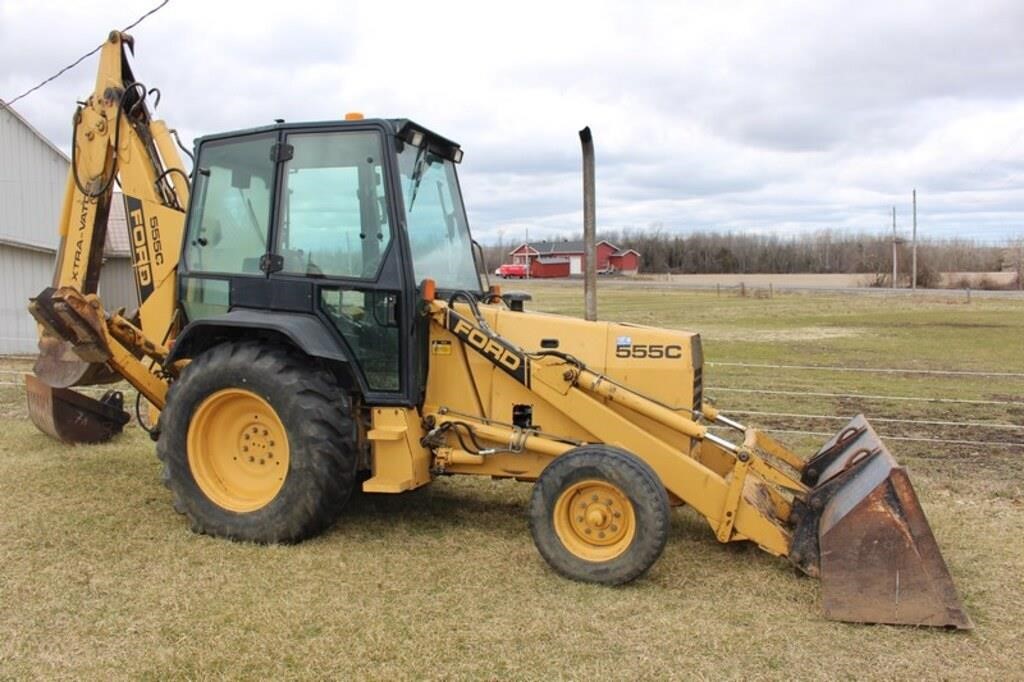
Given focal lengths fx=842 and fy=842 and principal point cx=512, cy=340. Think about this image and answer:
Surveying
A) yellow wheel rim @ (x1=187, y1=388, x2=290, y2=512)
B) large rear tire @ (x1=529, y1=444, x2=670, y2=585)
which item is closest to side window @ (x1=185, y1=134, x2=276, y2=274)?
yellow wheel rim @ (x1=187, y1=388, x2=290, y2=512)

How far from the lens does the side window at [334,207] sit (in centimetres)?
525

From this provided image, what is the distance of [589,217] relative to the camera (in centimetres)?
716

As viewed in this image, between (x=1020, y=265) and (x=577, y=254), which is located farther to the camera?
(x=577, y=254)

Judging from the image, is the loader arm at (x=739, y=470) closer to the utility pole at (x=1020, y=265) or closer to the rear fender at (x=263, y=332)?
the rear fender at (x=263, y=332)

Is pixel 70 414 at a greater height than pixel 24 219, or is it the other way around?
pixel 24 219

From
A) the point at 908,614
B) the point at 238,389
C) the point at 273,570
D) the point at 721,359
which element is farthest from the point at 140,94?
the point at 721,359

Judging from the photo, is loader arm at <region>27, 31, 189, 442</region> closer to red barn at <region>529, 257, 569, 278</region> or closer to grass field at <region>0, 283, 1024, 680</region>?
grass field at <region>0, 283, 1024, 680</region>

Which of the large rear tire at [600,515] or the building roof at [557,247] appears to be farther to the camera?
the building roof at [557,247]

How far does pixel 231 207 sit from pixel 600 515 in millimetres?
3187

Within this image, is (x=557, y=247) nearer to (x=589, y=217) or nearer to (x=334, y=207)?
(x=589, y=217)

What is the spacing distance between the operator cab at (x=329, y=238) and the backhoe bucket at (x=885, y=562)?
2617mm

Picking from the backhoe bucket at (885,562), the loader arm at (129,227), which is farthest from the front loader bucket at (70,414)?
the backhoe bucket at (885,562)

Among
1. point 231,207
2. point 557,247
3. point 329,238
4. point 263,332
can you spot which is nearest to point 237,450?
point 263,332

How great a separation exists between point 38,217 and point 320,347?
16151 mm
